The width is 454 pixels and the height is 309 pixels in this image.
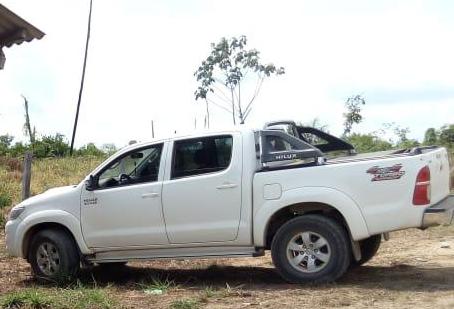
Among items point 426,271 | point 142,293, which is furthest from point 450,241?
point 142,293

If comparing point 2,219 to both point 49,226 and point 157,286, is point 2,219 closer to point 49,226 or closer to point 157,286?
point 49,226

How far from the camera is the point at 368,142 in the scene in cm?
2227

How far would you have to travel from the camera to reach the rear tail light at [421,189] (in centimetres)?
680

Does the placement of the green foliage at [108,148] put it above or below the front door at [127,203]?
above

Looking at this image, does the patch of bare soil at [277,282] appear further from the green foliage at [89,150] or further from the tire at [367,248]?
the green foliage at [89,150]

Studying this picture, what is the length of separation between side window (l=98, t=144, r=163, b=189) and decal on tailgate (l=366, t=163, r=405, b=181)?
264cm

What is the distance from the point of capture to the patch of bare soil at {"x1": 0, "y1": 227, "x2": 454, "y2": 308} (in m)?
6.51

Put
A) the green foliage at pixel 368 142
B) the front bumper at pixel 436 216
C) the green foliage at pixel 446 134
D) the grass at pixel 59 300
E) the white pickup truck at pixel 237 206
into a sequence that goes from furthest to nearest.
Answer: the green foliage at pixel 446 134
the green foliage at pixel 368 142
the white pickup truck at pixel 237 206
the front bumper at pixel 436 216
the grass at pixel 59 300

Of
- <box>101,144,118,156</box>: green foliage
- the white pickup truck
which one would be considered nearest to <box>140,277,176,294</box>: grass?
the white pickup truck

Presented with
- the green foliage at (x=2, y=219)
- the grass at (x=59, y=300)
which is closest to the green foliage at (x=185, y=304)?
the grass at (x=59, y=300)

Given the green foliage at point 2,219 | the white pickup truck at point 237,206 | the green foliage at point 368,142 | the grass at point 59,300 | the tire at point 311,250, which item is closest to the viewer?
the grass at point 59,300

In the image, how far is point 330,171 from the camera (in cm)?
711

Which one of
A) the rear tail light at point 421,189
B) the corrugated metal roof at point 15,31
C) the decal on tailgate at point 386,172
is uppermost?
the corrugated metal roof at point 15,31

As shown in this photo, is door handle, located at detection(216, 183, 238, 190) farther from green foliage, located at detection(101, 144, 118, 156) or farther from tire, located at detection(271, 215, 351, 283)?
green foliage, located at detection(101, 144, 118, 156)
